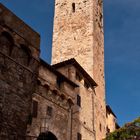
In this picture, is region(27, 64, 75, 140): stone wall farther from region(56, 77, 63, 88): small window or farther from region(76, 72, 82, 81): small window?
region(76, 72, 82, 81): small window

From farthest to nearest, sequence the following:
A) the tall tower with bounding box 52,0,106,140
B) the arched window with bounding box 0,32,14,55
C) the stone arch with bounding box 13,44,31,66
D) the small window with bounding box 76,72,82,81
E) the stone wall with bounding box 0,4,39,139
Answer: the tall tower with bounding box 52,0,106,140 → the small window with bounding box 76,72,82,81 → the stone arch with bounding box 13,44,31,66 → the arched window with bounding box 0,32,14,55 → the stone wall with bounding box 0,4,39,139

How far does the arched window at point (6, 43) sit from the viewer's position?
670 inches

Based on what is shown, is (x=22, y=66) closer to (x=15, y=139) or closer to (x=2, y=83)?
(x=2, y=83)

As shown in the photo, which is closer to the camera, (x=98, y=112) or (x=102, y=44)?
(x=98, y=112)

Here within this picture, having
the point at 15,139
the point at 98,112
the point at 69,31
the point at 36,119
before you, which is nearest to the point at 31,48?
the point at 36,119

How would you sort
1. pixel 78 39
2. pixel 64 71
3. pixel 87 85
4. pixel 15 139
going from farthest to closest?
pixel 78 39 → pixel 87 85 → pixel 64 71 → pixel 15 139

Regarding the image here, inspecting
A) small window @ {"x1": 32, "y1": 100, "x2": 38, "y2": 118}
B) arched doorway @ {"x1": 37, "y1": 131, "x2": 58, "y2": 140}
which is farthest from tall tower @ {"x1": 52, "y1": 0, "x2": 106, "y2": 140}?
small window @ {"x1": 32, "y1": 100, "x2": 38, "y2": 118}

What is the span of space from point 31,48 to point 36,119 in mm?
3816

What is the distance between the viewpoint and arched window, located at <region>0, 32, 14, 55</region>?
670 inches

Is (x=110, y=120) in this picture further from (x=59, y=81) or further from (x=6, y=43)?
(x=6, y=43)

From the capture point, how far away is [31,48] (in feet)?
61.5

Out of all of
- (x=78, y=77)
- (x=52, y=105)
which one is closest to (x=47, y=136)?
(x=52, y=105)

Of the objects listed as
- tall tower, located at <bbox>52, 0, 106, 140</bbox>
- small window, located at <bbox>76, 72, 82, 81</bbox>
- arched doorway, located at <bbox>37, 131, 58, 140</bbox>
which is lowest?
arched doorway, located at <bbox>37, 131, 58, 140</bbox>

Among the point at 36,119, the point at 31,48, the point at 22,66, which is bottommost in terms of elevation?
the point at 36,119
